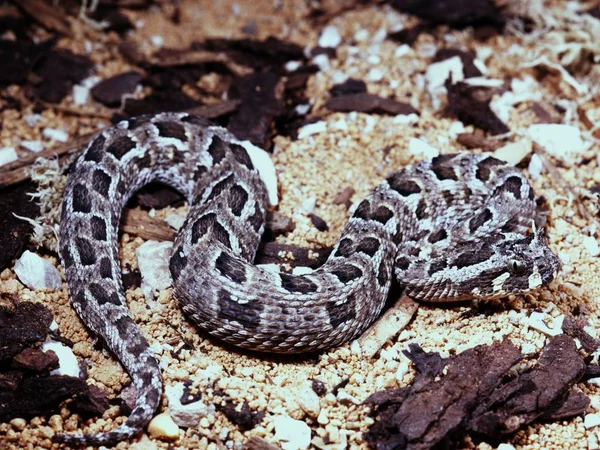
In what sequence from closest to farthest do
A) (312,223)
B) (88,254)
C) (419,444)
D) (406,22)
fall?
(419,444) → (88,254) → (312,223) → (406,22)

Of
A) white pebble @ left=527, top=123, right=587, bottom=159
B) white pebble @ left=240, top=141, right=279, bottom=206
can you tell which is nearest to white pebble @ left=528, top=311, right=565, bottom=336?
white pebble @ left=527, top=123, right=587, bottom=159

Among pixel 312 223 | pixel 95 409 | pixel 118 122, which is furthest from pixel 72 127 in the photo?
pixel 95 409

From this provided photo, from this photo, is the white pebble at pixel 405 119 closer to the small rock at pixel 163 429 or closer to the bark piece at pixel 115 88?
the bark piece at pixel 115 88

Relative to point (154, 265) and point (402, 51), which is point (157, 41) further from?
point (154, 265)

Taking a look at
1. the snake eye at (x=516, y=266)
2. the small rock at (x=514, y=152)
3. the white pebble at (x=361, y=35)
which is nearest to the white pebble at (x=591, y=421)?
the snake eye at (x=516, y=266)

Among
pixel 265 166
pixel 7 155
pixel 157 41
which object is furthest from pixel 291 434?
pixel 157 41

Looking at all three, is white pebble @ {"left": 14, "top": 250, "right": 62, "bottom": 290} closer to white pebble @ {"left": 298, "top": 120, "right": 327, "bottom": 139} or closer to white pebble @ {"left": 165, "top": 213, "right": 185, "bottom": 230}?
white pebble @ {"left": 165, "top": 213, "right": 185, "bottom": 230}

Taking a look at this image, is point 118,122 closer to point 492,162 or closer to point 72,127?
point 72,127
